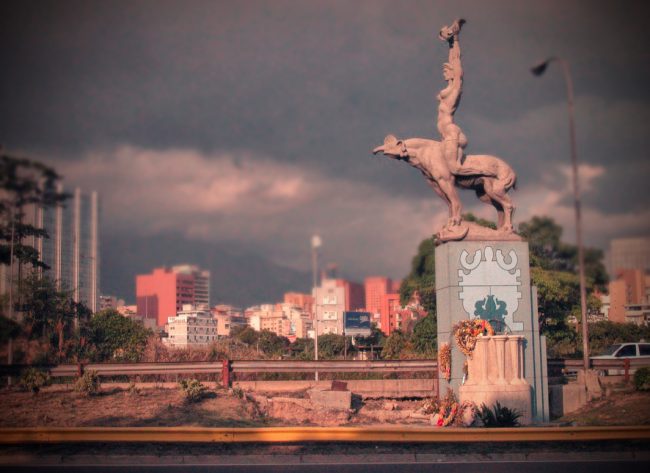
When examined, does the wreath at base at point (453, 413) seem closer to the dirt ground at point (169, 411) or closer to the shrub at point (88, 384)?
the dirt ground at point (169, 411)

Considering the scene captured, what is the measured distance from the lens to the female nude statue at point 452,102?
1831cm

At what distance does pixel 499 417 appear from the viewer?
15.5m

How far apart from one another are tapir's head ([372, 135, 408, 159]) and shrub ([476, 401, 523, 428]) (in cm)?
777

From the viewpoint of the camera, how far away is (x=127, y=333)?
24172 mm

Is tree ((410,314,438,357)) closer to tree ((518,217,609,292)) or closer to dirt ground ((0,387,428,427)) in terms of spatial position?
tree ((518,217,609,292))

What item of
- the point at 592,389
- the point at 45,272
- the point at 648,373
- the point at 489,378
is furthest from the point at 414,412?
the point at 45,272

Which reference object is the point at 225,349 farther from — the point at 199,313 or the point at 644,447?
the point at 644,447

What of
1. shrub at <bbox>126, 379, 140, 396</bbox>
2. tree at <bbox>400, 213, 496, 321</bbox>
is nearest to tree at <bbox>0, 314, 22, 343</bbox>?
shrub at <bbox>126, 379, 140, 396</bbox>

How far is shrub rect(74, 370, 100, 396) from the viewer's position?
17.5 m

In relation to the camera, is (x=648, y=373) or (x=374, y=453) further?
(x=648, y=373)

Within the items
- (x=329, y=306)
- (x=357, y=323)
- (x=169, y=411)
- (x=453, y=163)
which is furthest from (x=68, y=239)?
(x=357, y=323)

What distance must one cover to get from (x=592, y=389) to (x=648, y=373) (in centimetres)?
172

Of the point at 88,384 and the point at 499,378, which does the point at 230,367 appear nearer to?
the point at 88,384

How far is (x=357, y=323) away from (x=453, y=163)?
1055 inches
